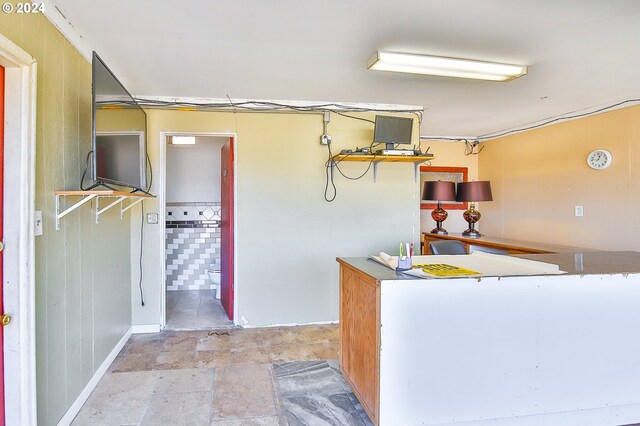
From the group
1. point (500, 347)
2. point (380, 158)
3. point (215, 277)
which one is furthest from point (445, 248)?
point (215, 277)

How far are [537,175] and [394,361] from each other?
3648 mm

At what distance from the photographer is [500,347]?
1.98m

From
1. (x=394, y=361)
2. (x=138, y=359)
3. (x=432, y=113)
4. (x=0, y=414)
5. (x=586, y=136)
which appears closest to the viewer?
(x=0, y=414)

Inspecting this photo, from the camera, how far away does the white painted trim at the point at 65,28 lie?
1904 millimetres

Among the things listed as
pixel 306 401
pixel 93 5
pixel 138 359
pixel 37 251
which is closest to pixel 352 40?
pixel 93 5

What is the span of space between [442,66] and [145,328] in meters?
3.43

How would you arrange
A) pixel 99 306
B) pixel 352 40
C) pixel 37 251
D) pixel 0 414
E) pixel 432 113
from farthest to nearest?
pixel 432 113
pixel 99 306
pixel 352 40
pixel 37 251
pixel 0 414

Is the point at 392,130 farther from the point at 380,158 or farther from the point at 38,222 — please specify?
the point at 38,222

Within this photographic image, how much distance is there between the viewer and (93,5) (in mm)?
1935

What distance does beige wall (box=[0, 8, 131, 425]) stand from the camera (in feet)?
5.83

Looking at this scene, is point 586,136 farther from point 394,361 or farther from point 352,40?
point 394,361

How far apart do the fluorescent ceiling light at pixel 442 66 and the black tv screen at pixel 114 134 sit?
1.62 m

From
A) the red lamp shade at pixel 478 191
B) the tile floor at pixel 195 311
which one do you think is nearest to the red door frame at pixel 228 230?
the tile floor at pixel 195 311

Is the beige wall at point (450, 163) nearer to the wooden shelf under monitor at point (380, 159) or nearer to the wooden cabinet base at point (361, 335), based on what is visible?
the wooden shelf under monitor at point (380, 159)
